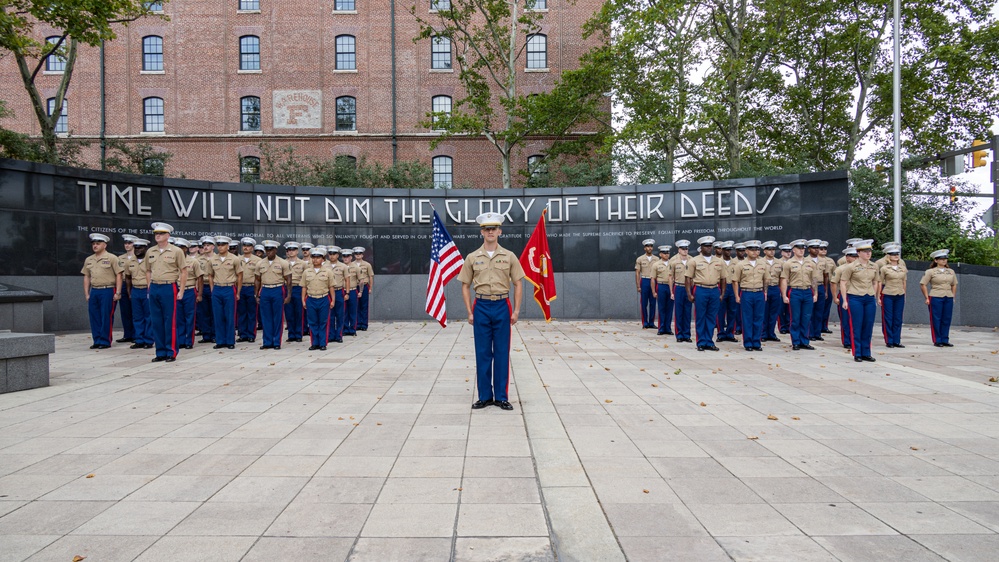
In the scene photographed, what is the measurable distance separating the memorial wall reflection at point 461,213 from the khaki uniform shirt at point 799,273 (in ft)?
20.3

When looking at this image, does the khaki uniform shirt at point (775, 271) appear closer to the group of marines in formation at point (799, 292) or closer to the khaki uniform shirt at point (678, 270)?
the group of marines in formation at point (799, 292)

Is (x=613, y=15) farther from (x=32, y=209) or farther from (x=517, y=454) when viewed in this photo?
(x=517, y=454)

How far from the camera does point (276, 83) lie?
3294 centimetres

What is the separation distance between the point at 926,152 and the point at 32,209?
35.7 m

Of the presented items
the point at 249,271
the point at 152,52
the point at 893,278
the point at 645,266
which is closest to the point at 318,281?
the point at 249,271

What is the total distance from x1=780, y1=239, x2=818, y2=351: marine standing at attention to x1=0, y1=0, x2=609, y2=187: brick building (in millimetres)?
21213

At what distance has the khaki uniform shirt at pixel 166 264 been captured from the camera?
10617 millimetres

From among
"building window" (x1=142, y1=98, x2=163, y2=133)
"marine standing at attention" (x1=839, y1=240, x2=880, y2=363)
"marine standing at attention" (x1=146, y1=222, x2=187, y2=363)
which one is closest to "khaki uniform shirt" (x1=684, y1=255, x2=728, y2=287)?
"marine standing at attention" (x1=839, y1=240, x2=880, y2=363)

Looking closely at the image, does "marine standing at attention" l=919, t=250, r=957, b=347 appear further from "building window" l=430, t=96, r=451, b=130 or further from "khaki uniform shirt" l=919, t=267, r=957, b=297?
"building window" l=430, t=96, r=451, b=130

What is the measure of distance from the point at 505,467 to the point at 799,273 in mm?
10178

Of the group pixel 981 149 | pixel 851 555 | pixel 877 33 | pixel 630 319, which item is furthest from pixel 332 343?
pixel 877 33

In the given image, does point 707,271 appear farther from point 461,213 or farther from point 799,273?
point 461,213

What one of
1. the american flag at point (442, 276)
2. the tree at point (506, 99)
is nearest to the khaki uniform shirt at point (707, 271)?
the american flag at point (442, 276)

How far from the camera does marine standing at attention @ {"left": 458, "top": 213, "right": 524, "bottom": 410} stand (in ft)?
22.6
